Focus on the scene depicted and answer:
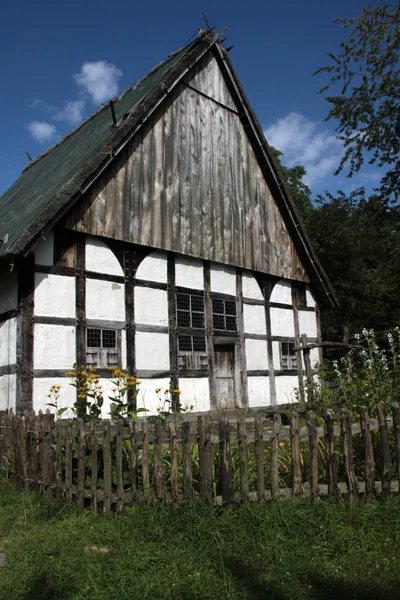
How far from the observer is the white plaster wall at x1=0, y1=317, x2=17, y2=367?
8492 millimetres

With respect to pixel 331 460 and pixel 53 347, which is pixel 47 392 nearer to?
pixel 53 347

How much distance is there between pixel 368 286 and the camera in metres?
23.9

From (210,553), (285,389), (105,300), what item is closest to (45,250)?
(105,300)

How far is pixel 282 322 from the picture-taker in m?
13.3

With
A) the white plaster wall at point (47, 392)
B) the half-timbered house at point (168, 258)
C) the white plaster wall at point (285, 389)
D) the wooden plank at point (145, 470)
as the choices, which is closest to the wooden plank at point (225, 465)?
the wooden plank at point (145, 470)

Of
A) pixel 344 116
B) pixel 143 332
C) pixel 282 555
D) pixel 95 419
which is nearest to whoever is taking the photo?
pixel 282 555

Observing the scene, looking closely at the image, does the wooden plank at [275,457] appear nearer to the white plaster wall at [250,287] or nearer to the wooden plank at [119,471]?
the wooden plank at [119,471]

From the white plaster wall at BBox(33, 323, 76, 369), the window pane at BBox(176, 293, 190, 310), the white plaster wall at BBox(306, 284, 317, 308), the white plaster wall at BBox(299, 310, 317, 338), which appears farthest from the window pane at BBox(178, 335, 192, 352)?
the white plaster wall at BBox(306, 284, 317, 308)

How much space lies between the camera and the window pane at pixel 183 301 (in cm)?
1090

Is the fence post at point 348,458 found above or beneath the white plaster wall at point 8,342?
beneath

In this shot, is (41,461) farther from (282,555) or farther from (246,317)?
(246,317)

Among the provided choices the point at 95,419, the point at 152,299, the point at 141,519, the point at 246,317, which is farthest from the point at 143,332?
the point at 141,519

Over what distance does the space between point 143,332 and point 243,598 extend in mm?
6921

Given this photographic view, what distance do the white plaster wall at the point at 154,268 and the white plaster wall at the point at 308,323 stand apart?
5027 mm
